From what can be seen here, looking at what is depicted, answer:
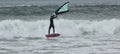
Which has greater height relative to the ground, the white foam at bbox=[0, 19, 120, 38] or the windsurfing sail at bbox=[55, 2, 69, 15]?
the windsurfing sail at bbox=[55, 2, 69, 15]

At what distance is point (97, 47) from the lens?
18859 mm

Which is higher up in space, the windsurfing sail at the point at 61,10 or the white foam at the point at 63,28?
the windsurfing sail at the point at 61,10

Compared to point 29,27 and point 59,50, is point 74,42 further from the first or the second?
point 29,27

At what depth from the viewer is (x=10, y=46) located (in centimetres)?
1969

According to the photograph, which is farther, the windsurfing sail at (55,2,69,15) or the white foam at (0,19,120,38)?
the white foam at (0,19,120,38)

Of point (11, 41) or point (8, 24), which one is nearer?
point (11, 41)

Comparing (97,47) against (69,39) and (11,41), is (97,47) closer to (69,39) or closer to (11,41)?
(69,39)

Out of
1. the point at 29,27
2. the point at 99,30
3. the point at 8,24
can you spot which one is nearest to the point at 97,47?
the point at 99,30

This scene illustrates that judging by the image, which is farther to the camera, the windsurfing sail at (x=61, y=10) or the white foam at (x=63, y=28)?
the white foam at (x=63, y=28)

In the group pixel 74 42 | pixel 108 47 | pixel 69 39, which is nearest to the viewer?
pixel 108 47

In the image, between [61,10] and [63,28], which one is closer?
[61,10]

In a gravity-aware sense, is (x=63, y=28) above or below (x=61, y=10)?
below

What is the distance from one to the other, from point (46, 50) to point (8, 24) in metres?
13.0

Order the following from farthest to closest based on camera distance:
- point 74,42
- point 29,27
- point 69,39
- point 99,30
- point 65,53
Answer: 1. point 29,27
2. point 99,30
3. point 69,39
4. point 74,42
5. point 65,53
